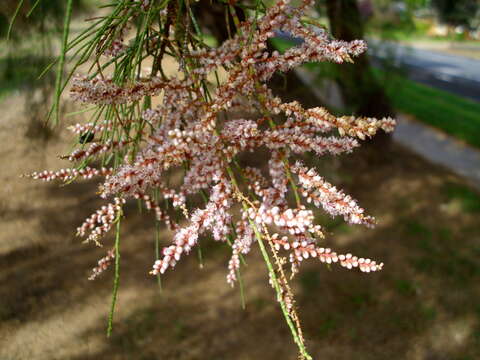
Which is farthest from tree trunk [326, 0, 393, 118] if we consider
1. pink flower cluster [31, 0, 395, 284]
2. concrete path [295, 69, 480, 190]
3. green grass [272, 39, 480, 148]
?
pink flower cluster [31, 0, 395, 284]

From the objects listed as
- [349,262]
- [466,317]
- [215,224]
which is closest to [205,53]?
[215,224]

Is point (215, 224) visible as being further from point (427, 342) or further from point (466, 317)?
point (466, 317)

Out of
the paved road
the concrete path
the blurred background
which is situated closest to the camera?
the blurred background

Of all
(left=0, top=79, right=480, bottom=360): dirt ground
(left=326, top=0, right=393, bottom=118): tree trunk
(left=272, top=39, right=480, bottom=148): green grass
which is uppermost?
(left=326, top=0, right=393, bottom=118): tree trunk

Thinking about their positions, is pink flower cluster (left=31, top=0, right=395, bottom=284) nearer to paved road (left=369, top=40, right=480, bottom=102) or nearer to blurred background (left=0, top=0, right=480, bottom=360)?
blurred background (left=0, top=0, right=480, bottom=360)

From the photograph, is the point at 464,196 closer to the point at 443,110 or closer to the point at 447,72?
the point at 443,110

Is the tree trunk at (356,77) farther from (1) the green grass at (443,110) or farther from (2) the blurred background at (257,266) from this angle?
(1) the green grass at (443,110)

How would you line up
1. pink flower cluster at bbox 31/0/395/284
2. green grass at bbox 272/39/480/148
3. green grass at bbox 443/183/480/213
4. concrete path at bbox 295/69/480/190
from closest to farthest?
1. pink flower cluster at bbox 31/0/395/284
2. green grass at bbox 443/183/480/213
3. concrete path at bbox 295/69/480/190
4. green grass at bbox 272/39/480/148
